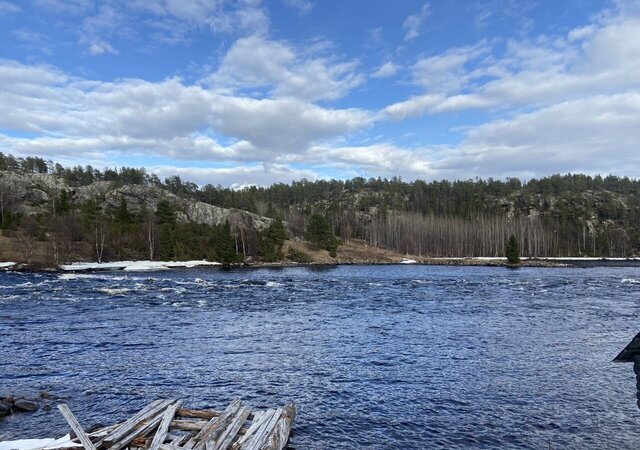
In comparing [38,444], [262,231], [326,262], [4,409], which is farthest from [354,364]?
[262,231]

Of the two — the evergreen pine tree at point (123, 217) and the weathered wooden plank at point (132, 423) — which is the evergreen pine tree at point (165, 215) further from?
the weathered wooden plank at point (132, 423)

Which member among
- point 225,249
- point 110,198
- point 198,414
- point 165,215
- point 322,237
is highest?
point 110,198

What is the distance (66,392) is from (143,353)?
5.95 metres

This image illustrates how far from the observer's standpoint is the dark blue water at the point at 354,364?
14.2 metres

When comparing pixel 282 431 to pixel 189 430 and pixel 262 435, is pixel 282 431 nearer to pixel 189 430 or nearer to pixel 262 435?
pixel 262 435

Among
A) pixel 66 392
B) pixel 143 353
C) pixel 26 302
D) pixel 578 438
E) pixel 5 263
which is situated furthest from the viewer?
pixel 5 263

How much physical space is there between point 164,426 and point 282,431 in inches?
120

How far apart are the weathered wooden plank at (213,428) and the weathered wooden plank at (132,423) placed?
69.7 inches

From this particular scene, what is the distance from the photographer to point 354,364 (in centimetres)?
2125

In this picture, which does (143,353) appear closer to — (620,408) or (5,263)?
(620,408)

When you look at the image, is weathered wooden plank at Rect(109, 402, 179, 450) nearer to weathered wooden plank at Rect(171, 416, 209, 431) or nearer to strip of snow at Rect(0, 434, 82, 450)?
weathered wooden plank at Rect(171, 416, 209, 431)

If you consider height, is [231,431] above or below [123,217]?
below

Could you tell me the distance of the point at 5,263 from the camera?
245ft

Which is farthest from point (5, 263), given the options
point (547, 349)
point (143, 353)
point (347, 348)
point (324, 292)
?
point (547, 349)
